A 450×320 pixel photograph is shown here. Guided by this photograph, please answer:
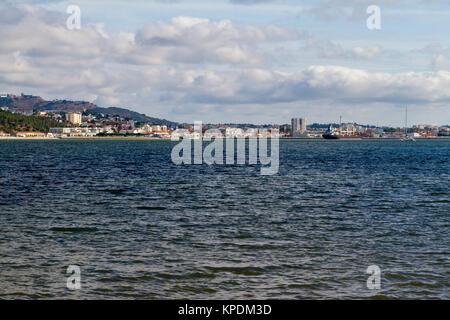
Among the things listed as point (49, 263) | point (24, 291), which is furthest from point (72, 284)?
point (49, 263)

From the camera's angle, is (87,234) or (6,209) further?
(6,209)

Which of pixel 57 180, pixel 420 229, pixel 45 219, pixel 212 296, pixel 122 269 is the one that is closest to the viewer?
pixel 212 296

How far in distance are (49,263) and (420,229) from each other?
1835 cm

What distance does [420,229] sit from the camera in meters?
26.5

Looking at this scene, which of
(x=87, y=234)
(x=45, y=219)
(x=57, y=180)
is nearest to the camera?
(x=87, y=234)

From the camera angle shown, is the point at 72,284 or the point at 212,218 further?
the point at 212,218

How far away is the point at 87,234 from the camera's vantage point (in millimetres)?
24578

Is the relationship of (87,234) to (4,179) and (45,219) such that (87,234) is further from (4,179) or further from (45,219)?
(4,179)
